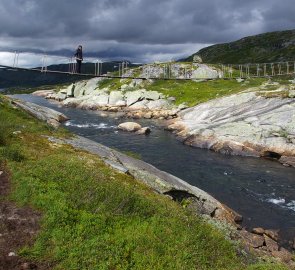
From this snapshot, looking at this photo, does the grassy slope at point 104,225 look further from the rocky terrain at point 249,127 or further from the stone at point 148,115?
the stone at point 148,115

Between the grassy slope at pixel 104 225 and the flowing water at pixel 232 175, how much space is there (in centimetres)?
1642

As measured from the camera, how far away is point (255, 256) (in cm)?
1973

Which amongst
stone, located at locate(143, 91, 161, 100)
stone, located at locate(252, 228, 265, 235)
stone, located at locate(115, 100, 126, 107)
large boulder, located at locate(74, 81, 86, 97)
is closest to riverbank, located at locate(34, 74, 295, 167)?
stone, located at locate(143, 91, 161, 100)

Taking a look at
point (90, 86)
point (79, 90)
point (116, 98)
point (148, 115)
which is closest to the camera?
point (148, 115)

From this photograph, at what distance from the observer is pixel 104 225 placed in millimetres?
16797

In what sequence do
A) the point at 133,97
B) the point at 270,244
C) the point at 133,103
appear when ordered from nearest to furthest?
the point at 270,244
the point at 133,103
the point at 133,97

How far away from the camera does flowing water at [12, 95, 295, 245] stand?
119 ft

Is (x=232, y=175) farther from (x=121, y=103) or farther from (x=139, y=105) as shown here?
(x=121, y=103)

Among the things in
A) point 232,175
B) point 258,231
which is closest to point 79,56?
point 232,175

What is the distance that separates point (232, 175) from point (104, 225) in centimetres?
3498

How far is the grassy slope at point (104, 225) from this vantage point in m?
14.9

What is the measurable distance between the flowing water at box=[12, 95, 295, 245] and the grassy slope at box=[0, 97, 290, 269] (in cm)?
1642

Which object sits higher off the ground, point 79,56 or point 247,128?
point 79,56

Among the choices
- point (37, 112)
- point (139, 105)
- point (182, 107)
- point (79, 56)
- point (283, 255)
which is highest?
point (79, 56)
